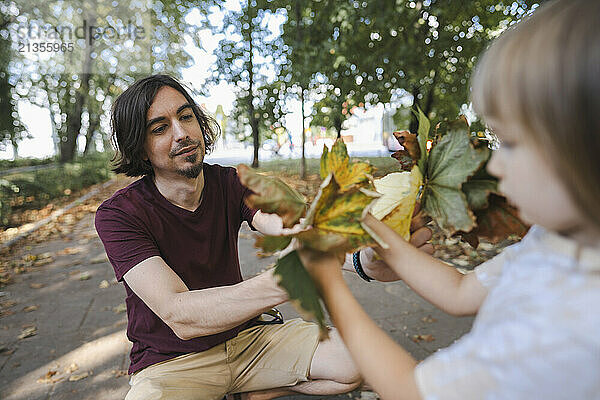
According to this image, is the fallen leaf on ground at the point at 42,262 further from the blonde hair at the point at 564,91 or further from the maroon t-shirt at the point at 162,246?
the blonde hair at the point at 564,91

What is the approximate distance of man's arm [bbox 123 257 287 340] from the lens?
1.53 m

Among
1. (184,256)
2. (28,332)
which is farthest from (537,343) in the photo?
(28,332)

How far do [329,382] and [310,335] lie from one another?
0.81 ft

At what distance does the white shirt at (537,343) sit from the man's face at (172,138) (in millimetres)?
1653

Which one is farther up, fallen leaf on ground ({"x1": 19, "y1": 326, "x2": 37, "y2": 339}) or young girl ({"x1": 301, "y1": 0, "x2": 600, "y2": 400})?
young girl ({"x1": 301, "y1": 0, "x2": 600, "y2": 400})

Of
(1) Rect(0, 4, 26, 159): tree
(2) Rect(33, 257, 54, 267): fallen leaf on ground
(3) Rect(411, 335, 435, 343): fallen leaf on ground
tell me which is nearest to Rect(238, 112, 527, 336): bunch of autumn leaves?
(3) Rect(411, 335, 435, 343): fallen leaf on ground

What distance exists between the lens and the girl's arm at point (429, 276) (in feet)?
3.62

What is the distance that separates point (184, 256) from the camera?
6.84ft

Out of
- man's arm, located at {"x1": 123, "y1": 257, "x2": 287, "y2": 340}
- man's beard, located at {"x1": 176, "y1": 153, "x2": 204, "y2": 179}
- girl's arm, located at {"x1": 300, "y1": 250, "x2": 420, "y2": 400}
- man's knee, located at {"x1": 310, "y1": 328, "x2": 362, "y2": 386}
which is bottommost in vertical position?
man's knee, located at {"x1": 310, "y1": 328, "x2": 362, "y2": 386}

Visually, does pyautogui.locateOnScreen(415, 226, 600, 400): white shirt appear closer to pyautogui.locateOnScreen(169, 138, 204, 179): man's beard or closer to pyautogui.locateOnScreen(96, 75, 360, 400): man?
pyautogui.locateOnScreen(96, 75, 360, 400): man

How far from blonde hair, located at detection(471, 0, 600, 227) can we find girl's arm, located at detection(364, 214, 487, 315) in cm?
43

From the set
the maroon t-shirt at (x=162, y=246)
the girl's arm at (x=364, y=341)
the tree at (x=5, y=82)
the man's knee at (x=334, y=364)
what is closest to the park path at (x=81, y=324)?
the man's knee at (x=334, y=364)

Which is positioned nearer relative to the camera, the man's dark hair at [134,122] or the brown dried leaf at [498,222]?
the brown dried leaf at [498,222]

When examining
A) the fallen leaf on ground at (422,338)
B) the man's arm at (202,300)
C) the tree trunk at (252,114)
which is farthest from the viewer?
the tree trunk at (252,114)
